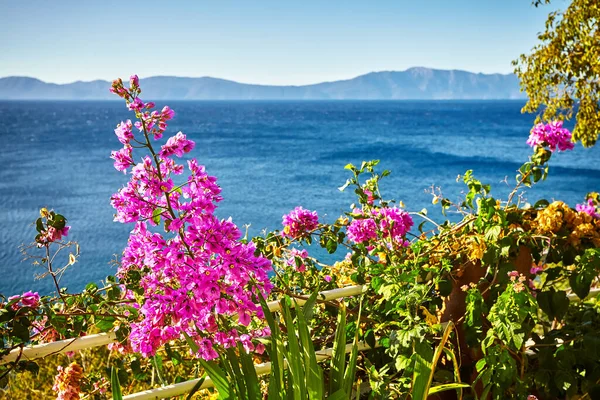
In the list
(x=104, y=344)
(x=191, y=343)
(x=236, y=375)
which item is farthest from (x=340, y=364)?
(x=104, y=344)

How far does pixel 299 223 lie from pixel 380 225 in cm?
32

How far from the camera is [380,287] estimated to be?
190cm

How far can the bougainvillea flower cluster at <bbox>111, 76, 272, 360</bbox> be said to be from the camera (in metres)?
1.59

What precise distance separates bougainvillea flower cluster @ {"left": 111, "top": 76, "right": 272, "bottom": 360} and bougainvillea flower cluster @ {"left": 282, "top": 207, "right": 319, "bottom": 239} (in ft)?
2.61

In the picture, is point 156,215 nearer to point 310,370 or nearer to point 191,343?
point 191,343

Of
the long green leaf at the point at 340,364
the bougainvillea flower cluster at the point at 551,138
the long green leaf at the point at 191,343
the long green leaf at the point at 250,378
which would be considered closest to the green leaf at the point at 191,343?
the long green leaf at the point at 191,343

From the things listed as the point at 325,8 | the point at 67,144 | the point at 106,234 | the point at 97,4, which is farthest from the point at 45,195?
the point at 97,4

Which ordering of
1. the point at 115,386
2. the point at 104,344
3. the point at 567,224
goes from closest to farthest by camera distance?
the point at 115,386
the point at 104,344
the point at 567,224

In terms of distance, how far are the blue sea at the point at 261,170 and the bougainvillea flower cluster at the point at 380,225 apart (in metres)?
5.04

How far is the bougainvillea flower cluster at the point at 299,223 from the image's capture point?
8.09 feet

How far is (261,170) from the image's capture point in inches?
1426

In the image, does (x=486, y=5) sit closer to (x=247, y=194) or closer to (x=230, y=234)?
(x=247, y=194)

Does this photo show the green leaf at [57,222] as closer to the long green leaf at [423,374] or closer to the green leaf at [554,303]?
the long green leaf at [423,374]

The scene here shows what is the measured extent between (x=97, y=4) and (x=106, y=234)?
67.8m
